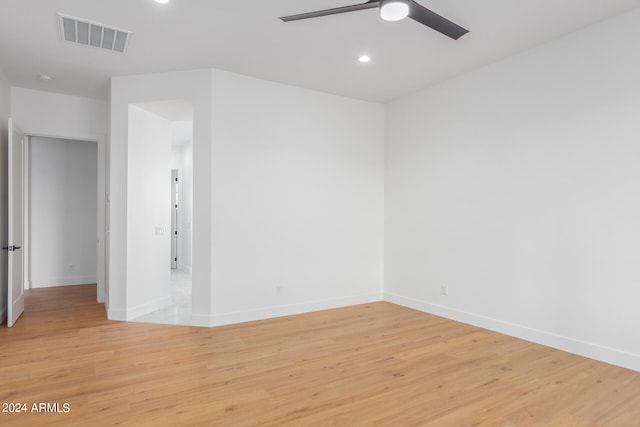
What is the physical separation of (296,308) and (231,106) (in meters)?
2.59

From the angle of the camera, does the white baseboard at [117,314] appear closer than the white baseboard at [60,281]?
Yes

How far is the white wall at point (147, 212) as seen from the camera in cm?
444

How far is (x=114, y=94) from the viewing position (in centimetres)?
→ 436

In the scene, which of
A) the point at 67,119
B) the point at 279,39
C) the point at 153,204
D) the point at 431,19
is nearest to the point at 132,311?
the point at 153,204

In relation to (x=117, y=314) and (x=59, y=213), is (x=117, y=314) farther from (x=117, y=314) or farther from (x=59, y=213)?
(x=59, y=213)

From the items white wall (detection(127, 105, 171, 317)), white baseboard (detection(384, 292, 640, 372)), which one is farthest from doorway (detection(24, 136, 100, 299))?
white baseboard (detection(384, 292, 640, 372))

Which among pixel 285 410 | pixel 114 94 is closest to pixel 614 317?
pixel 285 410

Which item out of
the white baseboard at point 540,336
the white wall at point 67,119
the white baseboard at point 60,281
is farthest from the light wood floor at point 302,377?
the white baseboard at point 60,281

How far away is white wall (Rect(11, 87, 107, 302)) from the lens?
489 centimetres

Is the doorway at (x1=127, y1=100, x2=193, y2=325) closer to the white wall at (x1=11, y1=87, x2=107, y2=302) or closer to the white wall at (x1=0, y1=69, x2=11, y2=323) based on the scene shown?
the white wall at (x1=11, y1=87, x2=107, y2=302)

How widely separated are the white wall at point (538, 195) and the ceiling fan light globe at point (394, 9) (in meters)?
2.08

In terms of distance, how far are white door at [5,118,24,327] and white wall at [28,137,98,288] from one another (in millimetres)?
1901

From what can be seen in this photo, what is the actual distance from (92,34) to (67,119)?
2300 mm

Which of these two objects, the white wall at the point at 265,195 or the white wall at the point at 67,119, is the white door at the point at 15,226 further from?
the white wall at the point at 265,195
